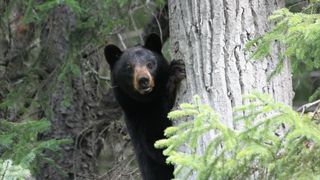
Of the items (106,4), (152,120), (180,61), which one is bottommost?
(152,120)

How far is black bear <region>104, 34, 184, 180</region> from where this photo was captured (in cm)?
584

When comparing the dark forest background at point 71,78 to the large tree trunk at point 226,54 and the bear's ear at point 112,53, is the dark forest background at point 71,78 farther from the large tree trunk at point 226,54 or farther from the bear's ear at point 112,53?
the large tree trunk at point 226,54

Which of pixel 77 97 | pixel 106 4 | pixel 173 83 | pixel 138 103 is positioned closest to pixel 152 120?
pixel 138 103

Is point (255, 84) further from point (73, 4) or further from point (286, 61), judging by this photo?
point (73, 4)

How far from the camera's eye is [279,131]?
427 cm

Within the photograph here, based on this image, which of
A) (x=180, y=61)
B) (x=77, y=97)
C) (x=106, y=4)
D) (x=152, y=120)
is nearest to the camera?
(x=180, y=61)

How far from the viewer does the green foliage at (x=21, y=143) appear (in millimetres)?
5383

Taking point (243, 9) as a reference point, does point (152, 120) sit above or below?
below

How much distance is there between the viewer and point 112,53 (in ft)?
21.2

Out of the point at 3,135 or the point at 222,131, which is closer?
the point at 222,131

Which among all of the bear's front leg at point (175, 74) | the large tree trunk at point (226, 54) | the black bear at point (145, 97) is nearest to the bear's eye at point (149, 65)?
the black bear at point (145, 97)

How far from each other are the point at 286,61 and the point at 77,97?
13.5ft

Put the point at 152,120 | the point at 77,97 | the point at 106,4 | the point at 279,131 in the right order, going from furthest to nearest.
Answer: the point at 77,97, the point at 106,4, the point at 152,120, the point at 279,131

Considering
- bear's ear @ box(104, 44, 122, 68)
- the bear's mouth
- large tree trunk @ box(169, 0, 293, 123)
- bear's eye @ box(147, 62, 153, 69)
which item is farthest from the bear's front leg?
bear's ear @ box(104, 44, 122, 68)
